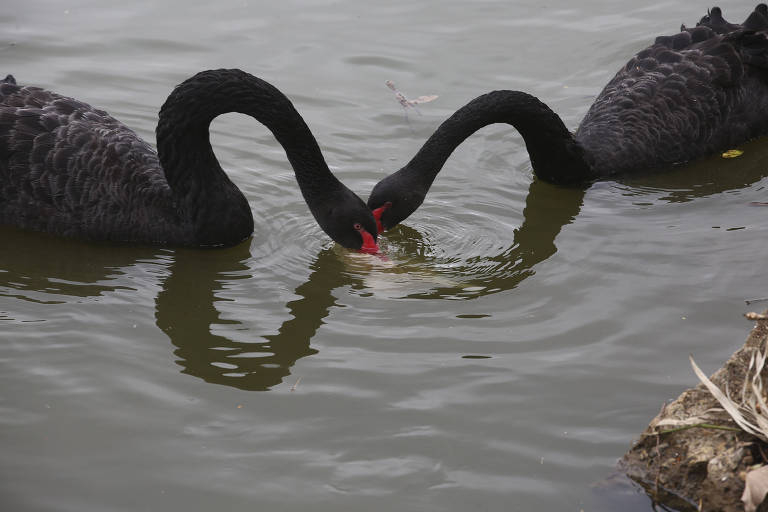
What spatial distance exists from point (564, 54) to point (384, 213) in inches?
155

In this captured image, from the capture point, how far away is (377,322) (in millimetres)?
5586

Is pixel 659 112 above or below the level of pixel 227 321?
above

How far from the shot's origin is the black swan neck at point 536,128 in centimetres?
723

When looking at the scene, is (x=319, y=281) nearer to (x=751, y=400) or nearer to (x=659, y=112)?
(x=751, y=400)

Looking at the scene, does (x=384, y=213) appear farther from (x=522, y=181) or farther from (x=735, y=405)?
(x=735, y=405)

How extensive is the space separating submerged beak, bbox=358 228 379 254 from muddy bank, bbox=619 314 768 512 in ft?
8.05

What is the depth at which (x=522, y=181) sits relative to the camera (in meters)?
7.73

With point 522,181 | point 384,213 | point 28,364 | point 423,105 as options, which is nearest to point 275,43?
point 423,105

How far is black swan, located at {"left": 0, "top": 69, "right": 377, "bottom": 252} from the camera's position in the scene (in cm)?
662

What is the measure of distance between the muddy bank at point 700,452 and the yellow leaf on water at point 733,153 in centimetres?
417

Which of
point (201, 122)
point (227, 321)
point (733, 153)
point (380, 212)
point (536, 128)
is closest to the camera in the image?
point (227, 321)

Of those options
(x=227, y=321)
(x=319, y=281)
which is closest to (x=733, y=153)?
(x=319, y=281)

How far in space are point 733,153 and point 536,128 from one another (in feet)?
5.94

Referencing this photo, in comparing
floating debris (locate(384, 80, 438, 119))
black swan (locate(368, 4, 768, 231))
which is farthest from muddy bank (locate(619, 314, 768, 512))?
floating debris (locate(384, 80, 438, 119))
